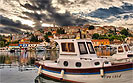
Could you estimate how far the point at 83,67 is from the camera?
12.3 meters

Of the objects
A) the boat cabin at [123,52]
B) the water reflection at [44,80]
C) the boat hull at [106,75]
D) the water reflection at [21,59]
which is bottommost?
the water reflection at [44,80]

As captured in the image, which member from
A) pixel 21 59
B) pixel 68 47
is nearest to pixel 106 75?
pixel 68 47

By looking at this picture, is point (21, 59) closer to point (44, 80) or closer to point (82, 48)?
point (44, 80)

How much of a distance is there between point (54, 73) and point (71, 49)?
8.82ft

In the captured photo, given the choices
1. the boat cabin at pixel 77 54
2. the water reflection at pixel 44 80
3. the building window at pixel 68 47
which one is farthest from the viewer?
the water reflection at pixel 44 80

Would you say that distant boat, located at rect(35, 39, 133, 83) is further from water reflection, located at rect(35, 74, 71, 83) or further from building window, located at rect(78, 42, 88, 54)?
water reflection, located at rect(35, 74, 71, 83)

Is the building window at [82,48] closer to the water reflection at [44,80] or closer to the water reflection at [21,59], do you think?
the water reflection at [44,80]

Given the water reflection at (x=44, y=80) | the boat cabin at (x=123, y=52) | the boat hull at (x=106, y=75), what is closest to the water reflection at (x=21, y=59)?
the water reflection at (x=44, y=80)

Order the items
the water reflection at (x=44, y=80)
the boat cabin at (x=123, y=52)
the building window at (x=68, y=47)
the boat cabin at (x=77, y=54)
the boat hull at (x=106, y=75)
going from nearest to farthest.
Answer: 1. the boat hull at (x=106, y=75)
2. the boat cabin at (x=77, y=54)
3. the building window at (x=68, y=47)
4. the water reflection at (x=44, y=80)
5. the boat cabin at (x=123, y=52)

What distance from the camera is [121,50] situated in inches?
631

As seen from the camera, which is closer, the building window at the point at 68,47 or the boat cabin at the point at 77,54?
the boat cabin at the point at 77,54

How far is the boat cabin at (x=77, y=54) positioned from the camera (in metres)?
12.5

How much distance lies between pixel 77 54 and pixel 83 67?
1.68 m

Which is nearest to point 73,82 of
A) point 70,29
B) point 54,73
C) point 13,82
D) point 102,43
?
point 54,73
